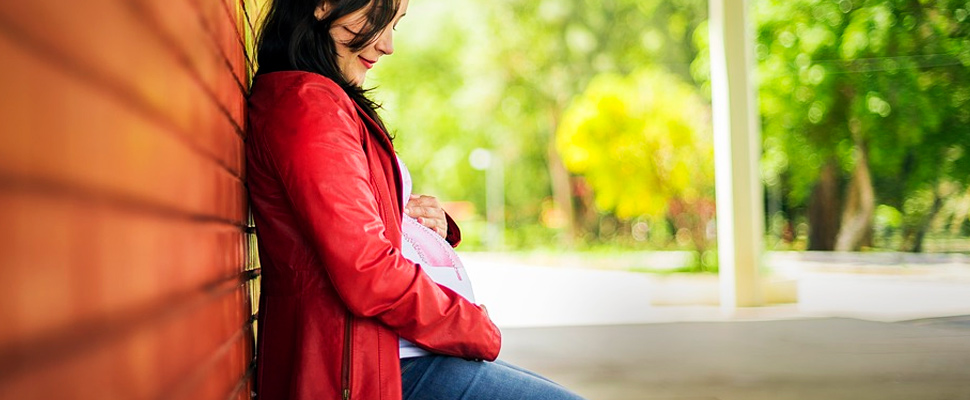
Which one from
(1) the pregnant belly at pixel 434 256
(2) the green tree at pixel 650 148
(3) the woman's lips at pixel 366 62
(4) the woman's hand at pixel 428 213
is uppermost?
(2) the green tree at pixel 650 148

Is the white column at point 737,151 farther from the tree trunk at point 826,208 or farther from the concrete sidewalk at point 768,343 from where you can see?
the tree trunk at point 826,208

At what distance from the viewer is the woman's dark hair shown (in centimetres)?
193

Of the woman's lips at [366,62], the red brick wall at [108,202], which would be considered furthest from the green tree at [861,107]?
the red brick wall at [108,202]

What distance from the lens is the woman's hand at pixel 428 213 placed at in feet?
7.18

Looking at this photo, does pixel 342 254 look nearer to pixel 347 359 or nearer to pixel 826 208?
pixel 347 359

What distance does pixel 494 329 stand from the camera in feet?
6.04

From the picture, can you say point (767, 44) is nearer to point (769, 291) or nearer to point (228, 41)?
point (769, 291)

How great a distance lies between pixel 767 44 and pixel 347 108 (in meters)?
9.18

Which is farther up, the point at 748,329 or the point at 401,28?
the point at 401,28

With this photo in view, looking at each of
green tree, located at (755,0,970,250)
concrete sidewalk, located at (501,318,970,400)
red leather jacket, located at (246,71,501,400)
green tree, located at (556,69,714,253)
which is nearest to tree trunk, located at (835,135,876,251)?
green tree, located at (755,0,970,250)

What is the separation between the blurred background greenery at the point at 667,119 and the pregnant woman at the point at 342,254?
41 cm

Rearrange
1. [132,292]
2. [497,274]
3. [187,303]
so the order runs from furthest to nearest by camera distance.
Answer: [497,274] < [187,303] < [132,292]

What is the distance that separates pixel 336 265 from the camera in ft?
5.41

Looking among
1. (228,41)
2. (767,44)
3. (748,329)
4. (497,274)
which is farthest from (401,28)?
(228,41)
